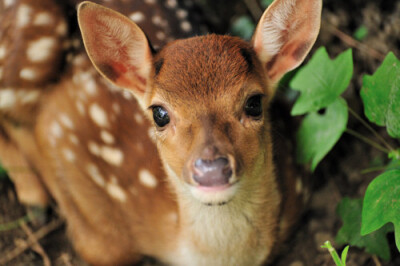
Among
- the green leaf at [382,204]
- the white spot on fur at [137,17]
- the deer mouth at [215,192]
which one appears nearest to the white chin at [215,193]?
the deer mouth at [215,192]

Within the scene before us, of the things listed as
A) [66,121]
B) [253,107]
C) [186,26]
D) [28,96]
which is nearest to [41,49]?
[28,96]

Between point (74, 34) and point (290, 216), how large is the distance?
133 cm

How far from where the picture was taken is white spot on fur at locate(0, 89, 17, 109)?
8.66 ft

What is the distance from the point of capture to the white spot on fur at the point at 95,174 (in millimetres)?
2559

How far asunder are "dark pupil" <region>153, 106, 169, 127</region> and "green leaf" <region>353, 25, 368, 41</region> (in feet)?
4.13

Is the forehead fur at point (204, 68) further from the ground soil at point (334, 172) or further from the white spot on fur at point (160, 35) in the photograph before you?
the ground soil at point (334, 172)

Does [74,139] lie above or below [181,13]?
below

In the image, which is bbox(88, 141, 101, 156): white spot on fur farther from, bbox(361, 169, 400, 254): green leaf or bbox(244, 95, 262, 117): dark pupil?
bbox(361, 169, 400, 254): green leaf

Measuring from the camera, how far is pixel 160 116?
5.90 ft

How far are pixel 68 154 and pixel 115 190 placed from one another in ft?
1.11

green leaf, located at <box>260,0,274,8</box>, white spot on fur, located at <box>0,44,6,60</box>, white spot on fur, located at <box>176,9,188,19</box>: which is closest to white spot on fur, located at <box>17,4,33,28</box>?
white spot on fur, located at <box>0,44,6,60</box>

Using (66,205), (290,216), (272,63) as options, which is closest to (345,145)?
(290,216)

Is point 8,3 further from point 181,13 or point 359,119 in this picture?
point 359,119

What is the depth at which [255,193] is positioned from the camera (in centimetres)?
193
